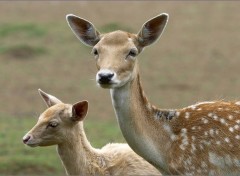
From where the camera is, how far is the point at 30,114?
1698cm

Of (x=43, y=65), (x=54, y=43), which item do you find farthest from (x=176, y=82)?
(x=54, y=43)

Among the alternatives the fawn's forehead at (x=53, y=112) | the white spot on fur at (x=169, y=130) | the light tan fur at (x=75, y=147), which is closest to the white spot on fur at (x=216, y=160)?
the white spot on fur at (x=169, y=130)

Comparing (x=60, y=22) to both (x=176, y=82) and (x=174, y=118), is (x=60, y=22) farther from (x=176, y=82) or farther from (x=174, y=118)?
(x=174, y=118)

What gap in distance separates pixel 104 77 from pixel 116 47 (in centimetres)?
60

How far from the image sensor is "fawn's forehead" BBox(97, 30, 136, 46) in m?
8.10

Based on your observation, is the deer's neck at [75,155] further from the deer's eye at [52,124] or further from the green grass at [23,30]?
the green grass at [23,30]

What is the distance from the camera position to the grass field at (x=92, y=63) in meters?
15.1

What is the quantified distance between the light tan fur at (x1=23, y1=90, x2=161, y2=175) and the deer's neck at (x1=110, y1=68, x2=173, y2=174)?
1.19m

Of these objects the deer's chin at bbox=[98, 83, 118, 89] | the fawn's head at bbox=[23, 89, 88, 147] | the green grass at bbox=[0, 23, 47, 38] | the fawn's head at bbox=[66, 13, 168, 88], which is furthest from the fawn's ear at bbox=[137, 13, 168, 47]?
the green grass at bbox=[0, 23, 47, 38]

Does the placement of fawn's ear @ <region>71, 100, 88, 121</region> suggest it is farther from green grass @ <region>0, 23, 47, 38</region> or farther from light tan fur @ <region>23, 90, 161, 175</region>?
green grass @ <region>0, 23, 47, 38</region>

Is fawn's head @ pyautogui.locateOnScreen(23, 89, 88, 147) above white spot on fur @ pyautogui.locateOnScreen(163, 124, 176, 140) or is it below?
below

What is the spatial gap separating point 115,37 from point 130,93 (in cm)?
56

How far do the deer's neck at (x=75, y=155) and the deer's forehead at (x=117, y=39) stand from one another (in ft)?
5.05

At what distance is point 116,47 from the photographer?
8.04 m
